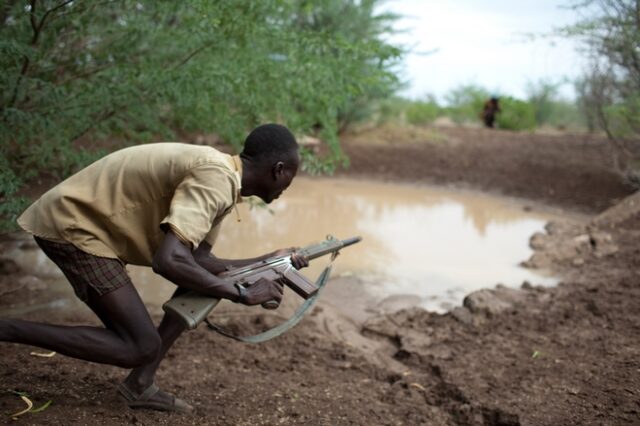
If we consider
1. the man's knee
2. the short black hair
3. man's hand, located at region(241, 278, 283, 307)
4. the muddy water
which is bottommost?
the muddy water

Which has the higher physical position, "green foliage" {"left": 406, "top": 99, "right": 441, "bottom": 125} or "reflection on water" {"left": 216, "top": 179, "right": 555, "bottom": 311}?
A: "green foliage" {"left": 406, "top": 99, "right": 441, "bottom": 125}

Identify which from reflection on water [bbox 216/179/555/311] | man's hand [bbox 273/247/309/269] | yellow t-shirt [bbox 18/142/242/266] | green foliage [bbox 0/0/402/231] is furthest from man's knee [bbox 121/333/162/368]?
reflection on water [bbox 216/179/555/311]

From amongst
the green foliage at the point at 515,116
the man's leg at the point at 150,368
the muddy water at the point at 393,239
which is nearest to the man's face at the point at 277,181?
the man's leg at the point at 150,368

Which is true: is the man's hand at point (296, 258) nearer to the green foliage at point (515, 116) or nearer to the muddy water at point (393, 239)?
the muddy water at point (393, 239)

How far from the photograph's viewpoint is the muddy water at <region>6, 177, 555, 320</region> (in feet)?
20.0

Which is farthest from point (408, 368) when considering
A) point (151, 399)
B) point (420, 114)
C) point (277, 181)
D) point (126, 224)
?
point (420, 114)

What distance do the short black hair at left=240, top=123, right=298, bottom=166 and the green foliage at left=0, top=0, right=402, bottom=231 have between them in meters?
1.69

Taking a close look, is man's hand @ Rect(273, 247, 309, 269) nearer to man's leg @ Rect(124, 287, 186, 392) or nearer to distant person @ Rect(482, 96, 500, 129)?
man's leg @ Rect(124, 287, 186, 392)

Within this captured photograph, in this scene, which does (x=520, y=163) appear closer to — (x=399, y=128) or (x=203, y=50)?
(x=399, y=128)

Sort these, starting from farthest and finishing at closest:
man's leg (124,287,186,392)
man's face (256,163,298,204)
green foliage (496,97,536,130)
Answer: green foliage (496,97,536,130) → man's leg (124,287,186,392) → man's face (256,163,298,204)

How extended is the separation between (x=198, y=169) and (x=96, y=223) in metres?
0.50

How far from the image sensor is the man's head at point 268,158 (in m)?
2.73

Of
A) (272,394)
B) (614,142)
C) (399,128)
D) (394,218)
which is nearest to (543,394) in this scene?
(272,394)

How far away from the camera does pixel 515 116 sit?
18125 millimetres
